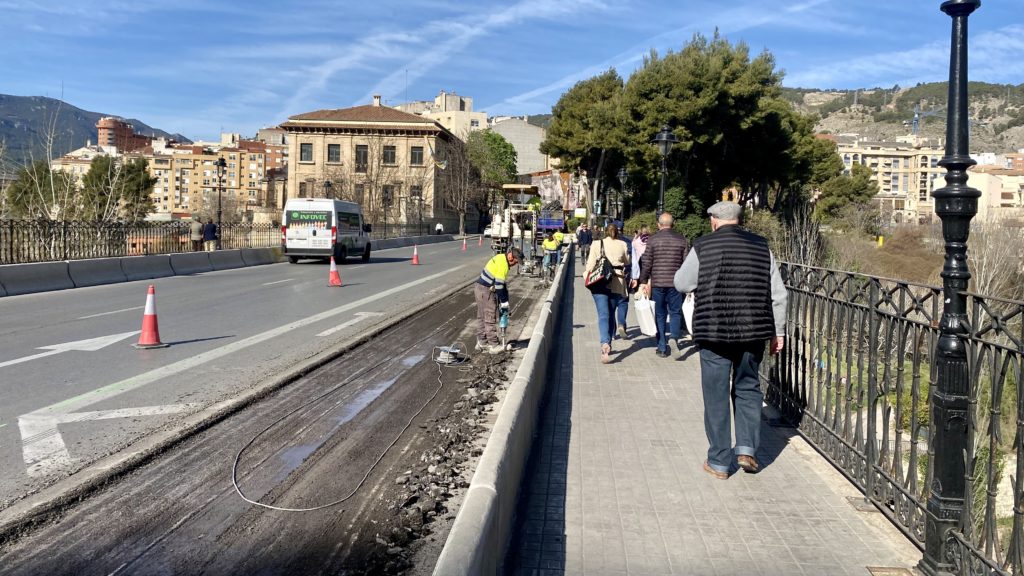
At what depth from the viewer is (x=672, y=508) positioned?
512 centimetres

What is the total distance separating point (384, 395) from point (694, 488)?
3.67m

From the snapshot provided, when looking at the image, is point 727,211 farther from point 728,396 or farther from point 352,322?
point 352,322

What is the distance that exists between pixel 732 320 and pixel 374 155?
72.2 m

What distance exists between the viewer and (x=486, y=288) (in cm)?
1053

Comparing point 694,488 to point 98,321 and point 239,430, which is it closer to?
point 239,430

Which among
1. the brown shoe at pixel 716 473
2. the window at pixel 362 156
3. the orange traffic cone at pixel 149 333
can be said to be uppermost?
the window at pixel 362 156

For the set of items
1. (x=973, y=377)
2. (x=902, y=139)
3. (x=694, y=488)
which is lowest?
(x=694, y=488)

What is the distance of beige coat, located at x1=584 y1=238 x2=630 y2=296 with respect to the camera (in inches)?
421

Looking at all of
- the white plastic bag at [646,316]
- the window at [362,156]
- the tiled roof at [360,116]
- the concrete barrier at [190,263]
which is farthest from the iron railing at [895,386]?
the tiled roof at [360,116]

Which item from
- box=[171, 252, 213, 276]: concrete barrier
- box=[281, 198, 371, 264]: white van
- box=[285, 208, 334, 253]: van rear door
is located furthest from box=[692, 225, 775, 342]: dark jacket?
box=[285, 208, 334, 253]: van rear door

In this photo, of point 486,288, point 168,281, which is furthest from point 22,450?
point 168,281

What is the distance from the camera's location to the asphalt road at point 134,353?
614 cm

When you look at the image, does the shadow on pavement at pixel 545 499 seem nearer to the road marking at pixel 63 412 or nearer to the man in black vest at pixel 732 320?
the man in black vest at pixel 732 320

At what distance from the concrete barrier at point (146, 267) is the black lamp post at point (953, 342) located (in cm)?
2137
